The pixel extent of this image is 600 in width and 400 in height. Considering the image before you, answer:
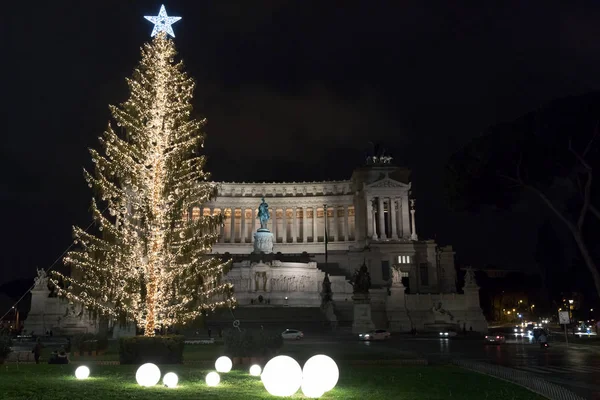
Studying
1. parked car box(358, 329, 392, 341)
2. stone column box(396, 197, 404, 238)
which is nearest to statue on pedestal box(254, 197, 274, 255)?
stone column box(396, 197, 404, 238)

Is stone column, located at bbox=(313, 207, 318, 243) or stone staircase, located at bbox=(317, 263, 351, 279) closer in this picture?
stone staircase, located at bbox=(317, 263, 351, 279)

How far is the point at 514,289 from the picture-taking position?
11106cm

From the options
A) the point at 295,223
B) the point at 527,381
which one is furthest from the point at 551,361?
the point at 295,223

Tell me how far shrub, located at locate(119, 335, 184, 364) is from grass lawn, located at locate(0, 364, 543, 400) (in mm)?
1225

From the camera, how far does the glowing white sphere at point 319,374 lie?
12.2 metres

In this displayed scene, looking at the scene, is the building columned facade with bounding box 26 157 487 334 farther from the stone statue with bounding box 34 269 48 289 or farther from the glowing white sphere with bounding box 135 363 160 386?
the glowing white sphere with bounding box 135 363 160 386

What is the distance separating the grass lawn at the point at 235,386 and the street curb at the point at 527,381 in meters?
0.34

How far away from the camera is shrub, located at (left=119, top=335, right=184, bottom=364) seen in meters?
21.7

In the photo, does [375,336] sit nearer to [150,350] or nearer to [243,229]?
[150,350]

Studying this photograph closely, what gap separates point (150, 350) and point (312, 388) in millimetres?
11315

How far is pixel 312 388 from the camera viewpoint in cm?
1226

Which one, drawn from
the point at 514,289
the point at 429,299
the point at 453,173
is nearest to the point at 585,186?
the point at 453,173

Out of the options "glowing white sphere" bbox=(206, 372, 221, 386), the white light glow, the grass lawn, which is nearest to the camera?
the grass lawn

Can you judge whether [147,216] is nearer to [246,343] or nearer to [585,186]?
[246,343]
